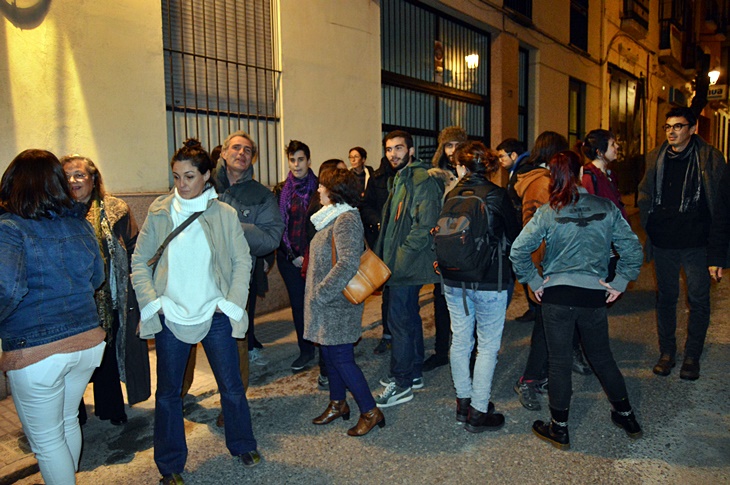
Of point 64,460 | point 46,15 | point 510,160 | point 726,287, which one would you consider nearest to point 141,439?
point 64,460

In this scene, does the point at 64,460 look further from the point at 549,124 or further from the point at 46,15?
the point at 549,124

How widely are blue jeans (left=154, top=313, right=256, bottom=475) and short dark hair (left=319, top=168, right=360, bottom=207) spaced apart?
3.44ft

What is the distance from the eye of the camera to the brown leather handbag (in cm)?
370

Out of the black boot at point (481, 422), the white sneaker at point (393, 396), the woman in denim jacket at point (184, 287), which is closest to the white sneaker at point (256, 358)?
the white sneaker at point (393, 396)

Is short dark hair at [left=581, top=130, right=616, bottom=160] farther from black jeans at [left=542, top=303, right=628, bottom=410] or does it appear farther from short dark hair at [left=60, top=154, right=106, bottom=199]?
short dark hair at [left=60, top=154, right=106, bottom=199]

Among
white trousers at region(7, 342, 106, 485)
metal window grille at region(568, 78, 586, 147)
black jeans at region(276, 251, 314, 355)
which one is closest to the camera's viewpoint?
white trousers at region(7, 342, 106, 485)

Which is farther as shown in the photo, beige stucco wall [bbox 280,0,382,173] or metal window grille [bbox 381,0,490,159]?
metal window grille [bbox 381,0,490,159]

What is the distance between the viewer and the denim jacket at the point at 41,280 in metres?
2.60

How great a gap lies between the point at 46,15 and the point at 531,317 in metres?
5.69

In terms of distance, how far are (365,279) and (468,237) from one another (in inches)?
27.7

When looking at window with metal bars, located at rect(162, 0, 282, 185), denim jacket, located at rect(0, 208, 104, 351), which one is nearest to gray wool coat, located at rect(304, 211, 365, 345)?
denim jacket, located at rect(0, 208, 104, 351)

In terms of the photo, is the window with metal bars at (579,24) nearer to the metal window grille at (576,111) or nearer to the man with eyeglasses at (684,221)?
the metal window grille at (576,111)

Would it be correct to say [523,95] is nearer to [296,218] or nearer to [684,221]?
[684,221]

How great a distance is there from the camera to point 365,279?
3.73m
